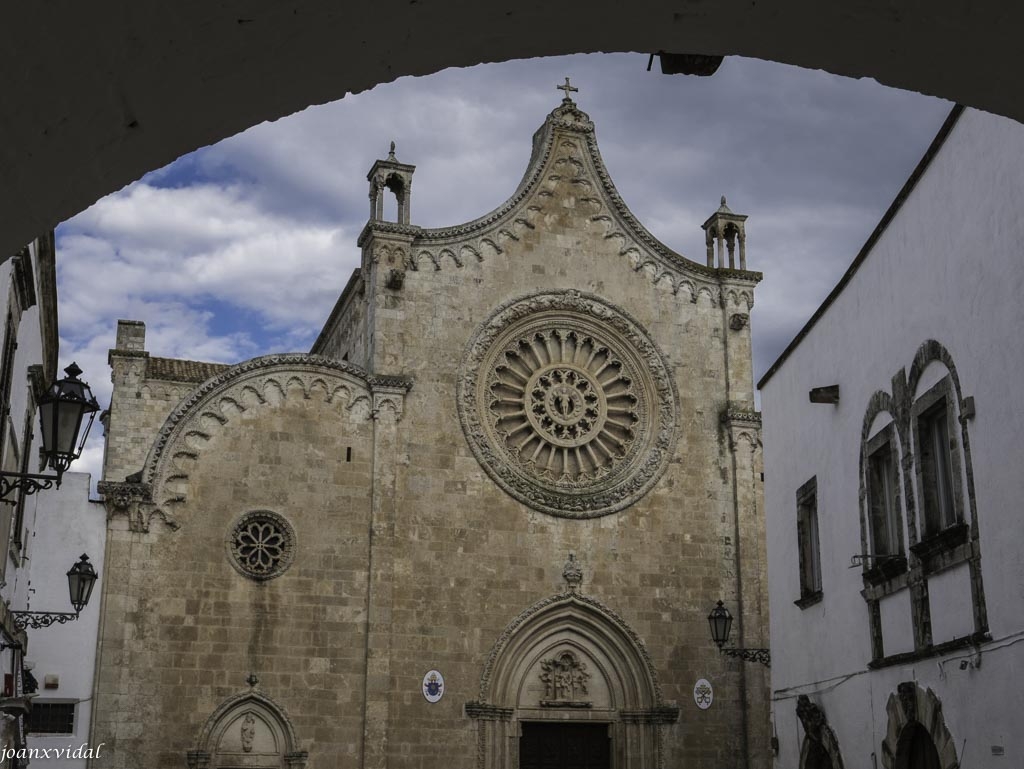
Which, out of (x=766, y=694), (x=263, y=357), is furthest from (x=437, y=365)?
(x=766, y=694)

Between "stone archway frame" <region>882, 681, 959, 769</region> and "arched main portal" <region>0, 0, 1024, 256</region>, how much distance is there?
316 inches

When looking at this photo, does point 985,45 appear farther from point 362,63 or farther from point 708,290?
point 708,290

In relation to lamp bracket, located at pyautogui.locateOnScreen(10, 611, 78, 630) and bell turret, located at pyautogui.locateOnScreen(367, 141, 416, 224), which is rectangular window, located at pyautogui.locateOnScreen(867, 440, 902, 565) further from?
bell turret, located at pyautogui.locateOnScreen(367, 141, 416, 224)

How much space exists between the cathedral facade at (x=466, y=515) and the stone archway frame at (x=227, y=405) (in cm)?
4

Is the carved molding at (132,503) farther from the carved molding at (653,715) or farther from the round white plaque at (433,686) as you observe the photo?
the carved molding at (653,715)

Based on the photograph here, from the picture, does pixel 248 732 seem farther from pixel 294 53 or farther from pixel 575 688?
pixel 294 53

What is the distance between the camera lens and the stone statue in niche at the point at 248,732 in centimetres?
2134

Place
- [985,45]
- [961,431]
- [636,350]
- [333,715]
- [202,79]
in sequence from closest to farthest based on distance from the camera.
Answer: [202,79] < [985,45] < [961,431] < [333,715] < [636,350]

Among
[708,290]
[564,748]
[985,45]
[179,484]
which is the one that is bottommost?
[564,748]

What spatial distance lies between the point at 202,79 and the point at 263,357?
2009cm

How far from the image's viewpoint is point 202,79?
3.51 metres

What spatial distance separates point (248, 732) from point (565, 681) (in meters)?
6.25

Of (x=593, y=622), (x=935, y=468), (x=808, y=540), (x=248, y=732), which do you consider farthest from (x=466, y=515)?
(x=935, y=468)

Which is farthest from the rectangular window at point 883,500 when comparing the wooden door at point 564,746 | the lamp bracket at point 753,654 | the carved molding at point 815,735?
the wooden door at point 564,746
